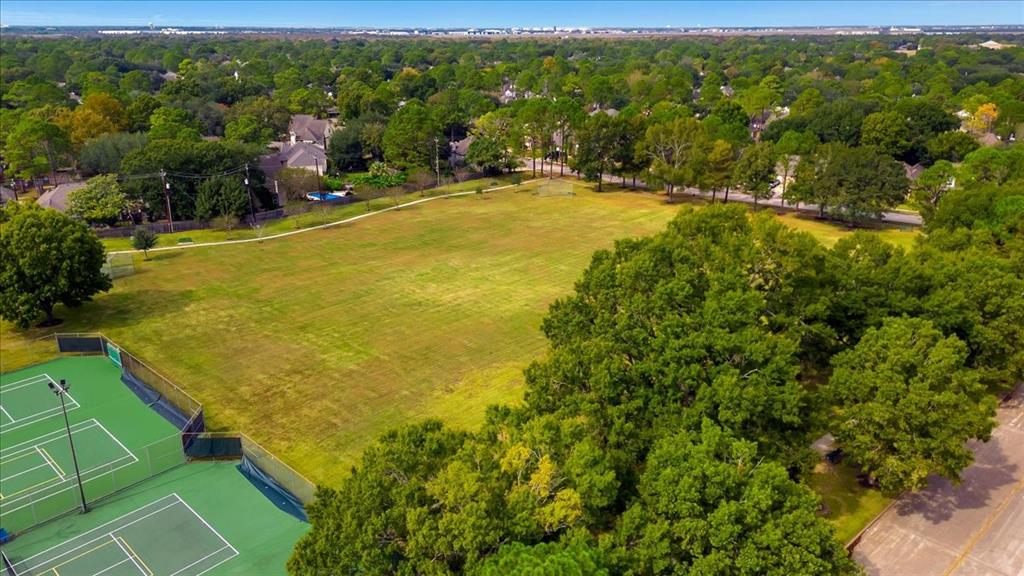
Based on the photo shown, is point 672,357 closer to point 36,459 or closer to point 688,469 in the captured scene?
point 688,469

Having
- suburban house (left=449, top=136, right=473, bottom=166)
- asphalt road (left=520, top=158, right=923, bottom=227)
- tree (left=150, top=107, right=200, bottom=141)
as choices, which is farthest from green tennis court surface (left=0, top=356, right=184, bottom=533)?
asphalt road (left=520, top=158, right=923, bottom=227)

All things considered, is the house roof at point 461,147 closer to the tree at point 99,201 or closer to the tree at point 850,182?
the tree at point 99,201

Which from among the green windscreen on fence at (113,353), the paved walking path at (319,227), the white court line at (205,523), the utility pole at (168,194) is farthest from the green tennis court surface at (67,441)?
the utility pole at (168,194)

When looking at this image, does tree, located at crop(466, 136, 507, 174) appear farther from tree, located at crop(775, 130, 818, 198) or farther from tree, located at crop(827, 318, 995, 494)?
tree, located at crop(827, 318, 995, 494)

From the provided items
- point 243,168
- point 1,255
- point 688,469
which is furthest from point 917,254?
point 243,168

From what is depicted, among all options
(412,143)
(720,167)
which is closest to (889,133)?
(720,167)
